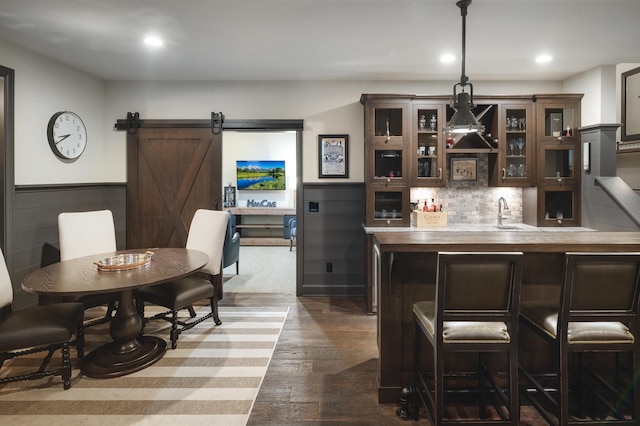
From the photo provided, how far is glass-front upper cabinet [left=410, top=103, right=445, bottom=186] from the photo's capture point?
13.2ft

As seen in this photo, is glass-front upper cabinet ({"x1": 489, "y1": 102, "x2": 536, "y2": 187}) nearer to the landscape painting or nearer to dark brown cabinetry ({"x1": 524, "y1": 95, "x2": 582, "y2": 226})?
dark brown cabinetry ({"x1": 524, "y1": 95, "x2": 582, "y2": 226})

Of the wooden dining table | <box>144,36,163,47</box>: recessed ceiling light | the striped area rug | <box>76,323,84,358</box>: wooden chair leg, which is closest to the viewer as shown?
the striped area rug

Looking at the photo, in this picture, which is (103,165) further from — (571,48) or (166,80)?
(571,48)

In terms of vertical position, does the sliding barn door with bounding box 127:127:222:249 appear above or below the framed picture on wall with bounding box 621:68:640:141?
below

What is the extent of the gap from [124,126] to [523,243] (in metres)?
4.48

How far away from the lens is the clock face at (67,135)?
371cm

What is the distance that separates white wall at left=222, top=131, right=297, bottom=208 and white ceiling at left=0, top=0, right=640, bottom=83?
429 cm

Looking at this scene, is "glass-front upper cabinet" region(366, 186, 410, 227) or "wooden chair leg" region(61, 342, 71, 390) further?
"glass-front upper cabinet" region(366, 186, 410, 227)

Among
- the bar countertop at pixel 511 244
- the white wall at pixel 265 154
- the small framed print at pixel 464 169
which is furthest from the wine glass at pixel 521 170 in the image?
the white wall at pixel 265 154

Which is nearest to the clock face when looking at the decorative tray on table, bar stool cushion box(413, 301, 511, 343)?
the decorative tray on table

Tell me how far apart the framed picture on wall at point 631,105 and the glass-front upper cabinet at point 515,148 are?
1.61 metres

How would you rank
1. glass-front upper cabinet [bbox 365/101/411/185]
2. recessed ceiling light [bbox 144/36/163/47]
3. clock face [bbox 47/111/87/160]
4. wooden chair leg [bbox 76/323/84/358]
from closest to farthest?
wooden chair leg [bbox 76/323/84/358] < recessed ceiling light [bbox 144/36/163/47] < clock face [bbox 47/111/87/160] < glass-front upper cabinet [bbox 365/101/411/185]

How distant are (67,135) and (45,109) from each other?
0.33m

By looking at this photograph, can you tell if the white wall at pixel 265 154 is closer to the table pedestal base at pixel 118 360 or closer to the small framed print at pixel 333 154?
the small framed print at pixel 333 154
